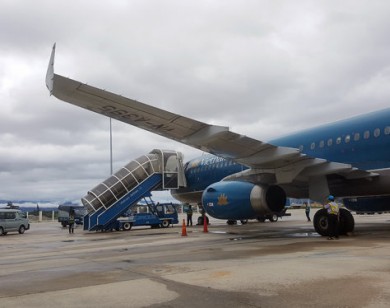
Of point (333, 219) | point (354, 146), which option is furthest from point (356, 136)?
point (333, 219)

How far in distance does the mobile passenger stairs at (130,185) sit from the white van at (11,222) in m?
6.33

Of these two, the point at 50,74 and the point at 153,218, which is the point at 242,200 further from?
the point at 153,218

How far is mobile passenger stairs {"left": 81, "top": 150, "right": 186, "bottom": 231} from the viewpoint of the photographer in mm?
23116

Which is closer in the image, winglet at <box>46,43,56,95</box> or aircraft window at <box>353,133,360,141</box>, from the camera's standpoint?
winglet at <box>46,43,56,95</box>

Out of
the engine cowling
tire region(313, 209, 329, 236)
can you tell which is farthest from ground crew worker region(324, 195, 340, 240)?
the engine cowling

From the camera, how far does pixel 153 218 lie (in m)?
25.4

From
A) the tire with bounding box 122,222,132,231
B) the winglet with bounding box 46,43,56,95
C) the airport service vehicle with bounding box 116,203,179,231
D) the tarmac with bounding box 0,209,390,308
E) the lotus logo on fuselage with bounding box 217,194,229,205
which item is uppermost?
the winglet with bounding box 46,43,56,95

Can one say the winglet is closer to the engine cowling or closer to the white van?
the engine cowling

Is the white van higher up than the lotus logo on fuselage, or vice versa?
the lotus logo on fuselage

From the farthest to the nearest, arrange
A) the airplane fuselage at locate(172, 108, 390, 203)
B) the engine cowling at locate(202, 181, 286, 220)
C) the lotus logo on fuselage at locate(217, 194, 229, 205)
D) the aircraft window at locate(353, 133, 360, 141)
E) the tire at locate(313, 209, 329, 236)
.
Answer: the lotus logo on fuselage at locate(217, 194, 229, 205)
the engine cowling at locate(202, 181, 286, 220)
the aircraft window at locate(353, 133, 360, 141)
the airplane fuselage at locate(172, 108, 390, 203)
the tire at locate(313, 209, 329, 236)

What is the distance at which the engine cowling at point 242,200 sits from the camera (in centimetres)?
1440

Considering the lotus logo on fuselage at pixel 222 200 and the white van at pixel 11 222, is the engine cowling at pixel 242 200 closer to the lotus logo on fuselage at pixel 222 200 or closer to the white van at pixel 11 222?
the lotus logo on fuselage at pixel 222 200

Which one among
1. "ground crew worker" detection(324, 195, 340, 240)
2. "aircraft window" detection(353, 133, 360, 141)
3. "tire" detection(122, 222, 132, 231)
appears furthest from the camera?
"tire" detection(122, 222, 132, 231)

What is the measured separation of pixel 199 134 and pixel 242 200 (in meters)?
3.46
